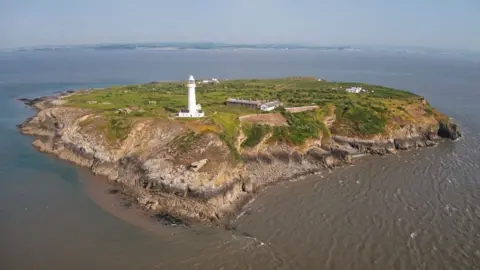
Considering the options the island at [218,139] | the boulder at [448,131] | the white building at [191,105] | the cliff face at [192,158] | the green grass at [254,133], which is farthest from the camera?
the boulder at [448,131]

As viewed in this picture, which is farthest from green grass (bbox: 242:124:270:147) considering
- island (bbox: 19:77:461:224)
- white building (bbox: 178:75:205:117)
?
white building (bbox: 178:75:205:117)

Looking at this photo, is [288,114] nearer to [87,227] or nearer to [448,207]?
[448,207]

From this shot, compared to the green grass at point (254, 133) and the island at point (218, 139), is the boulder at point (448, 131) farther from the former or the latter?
the green grass at point (254, 133)

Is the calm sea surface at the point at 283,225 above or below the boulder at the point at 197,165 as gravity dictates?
below

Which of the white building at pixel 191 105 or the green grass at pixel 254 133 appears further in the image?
the white building at pixel 191 105

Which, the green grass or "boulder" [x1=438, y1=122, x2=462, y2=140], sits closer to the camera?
the green grass

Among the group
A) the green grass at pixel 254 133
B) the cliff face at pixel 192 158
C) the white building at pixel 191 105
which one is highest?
the white building at pixel 191 105

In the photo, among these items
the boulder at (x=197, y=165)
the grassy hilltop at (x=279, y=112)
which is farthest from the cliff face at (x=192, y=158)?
the grassy hilltop at (x=279, y=112)

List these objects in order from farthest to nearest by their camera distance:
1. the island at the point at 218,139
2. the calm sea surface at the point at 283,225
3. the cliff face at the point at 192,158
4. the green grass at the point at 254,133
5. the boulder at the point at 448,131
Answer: the boulder at the point at 448,131 → the green grass at the point at 254,133 → the island at the point at 218,139 → the cliff face at the point at 192,158 → the calm sea surface at the point at 283,225

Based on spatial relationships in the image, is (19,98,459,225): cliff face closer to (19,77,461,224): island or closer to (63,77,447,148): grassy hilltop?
(19,77,461,224): island
